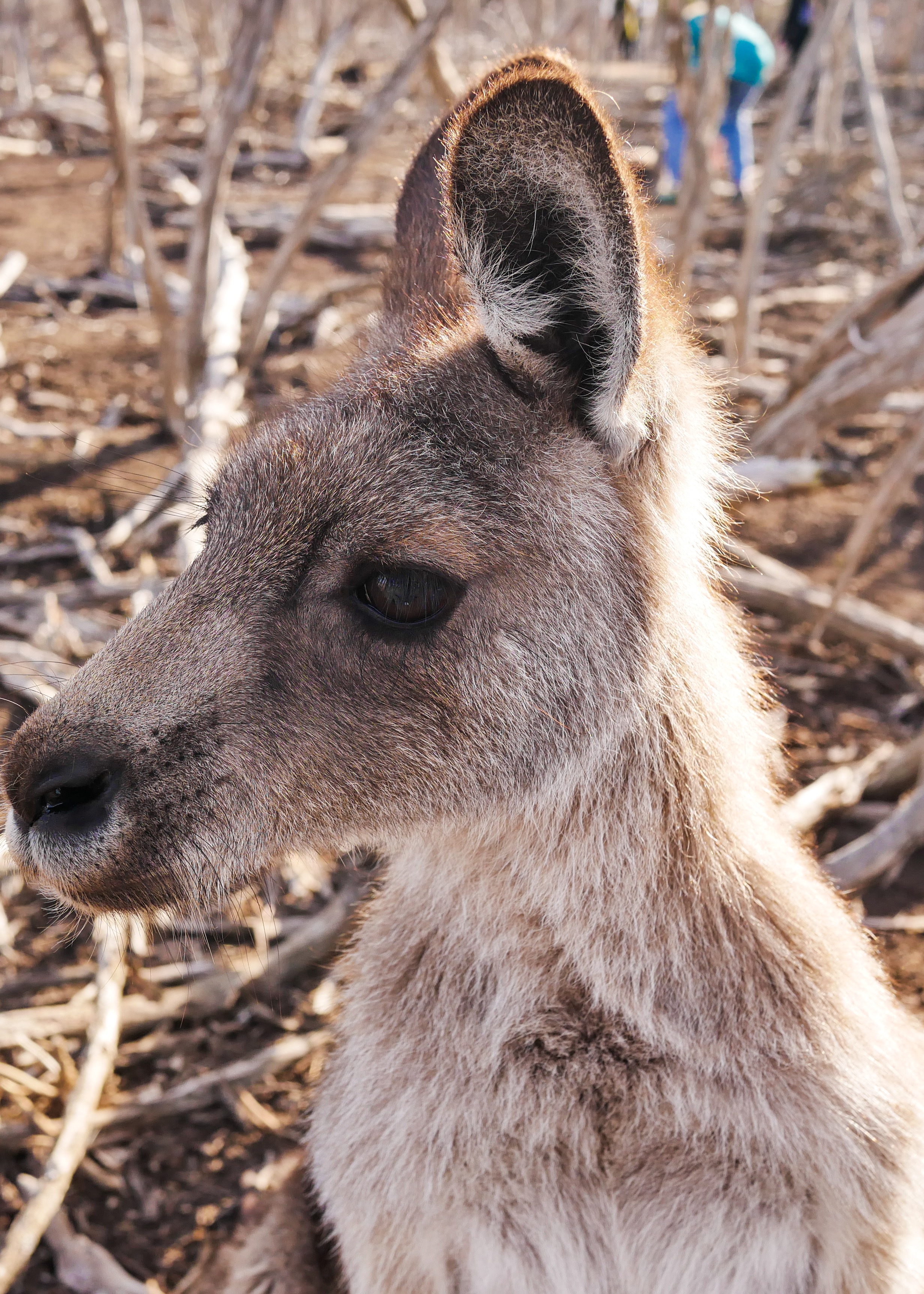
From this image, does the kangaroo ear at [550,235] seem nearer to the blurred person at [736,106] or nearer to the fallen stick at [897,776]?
the fallen stick at [897,776]

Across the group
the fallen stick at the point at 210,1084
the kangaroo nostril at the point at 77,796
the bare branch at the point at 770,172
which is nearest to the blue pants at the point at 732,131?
the bare branch at the point at 770,172

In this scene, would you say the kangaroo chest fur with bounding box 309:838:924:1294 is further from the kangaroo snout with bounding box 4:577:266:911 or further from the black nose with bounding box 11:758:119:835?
the black nose with bounding box 11:758:119:835

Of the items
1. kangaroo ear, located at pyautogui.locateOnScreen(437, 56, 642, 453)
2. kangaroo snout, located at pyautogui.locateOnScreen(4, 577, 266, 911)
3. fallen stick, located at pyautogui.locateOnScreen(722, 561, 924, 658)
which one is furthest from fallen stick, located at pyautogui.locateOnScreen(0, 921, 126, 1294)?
fallen stick, located at pyautogui.locateOnScreen(722, 561, 924, 658)

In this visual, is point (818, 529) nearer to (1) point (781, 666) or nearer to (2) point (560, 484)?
(1) point (781, 666)

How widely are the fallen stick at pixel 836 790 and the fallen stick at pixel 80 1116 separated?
194cm

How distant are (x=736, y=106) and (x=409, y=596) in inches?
327

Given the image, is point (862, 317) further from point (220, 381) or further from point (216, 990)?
point (220, 381)

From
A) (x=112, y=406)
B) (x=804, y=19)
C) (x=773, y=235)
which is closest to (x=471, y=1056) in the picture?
(x=112, y=406)

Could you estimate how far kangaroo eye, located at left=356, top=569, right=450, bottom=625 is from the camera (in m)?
1.79

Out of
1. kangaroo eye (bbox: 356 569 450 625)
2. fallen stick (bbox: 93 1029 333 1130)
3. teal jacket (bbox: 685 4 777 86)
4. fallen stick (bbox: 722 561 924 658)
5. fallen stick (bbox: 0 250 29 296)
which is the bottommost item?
fallen stick (bbox: 93 1029 333 1130)

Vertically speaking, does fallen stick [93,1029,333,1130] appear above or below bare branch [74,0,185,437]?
below

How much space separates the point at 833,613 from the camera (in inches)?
162

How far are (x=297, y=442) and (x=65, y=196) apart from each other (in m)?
8.63

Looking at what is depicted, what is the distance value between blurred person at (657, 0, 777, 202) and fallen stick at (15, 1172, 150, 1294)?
7.57 metres
